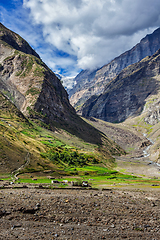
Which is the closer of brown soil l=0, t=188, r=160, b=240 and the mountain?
brown soil l=0, t=188, r=160, b=240

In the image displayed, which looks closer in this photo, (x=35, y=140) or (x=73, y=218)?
(x=73, y=218)

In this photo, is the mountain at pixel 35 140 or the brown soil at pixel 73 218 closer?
the brown soil at pixel 73 218

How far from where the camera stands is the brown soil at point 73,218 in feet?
71.6

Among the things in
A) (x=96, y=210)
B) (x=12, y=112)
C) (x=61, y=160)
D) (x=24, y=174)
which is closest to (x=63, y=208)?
(x=96, y=210)

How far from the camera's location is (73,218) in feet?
85.7

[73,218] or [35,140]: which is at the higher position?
[35,140]

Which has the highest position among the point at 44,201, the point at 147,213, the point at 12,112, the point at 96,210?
the point at 12,112

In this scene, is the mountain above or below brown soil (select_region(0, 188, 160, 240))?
above

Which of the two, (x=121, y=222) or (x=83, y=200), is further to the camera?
(x=83, y=200)

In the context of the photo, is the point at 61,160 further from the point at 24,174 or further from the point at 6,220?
the point at 6,220

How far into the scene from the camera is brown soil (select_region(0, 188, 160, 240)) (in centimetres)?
2181

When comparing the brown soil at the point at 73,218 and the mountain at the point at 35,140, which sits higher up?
the mountain at the point at 35,140

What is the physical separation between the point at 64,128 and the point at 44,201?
536ft

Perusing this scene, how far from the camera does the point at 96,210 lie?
30094 millimetres
